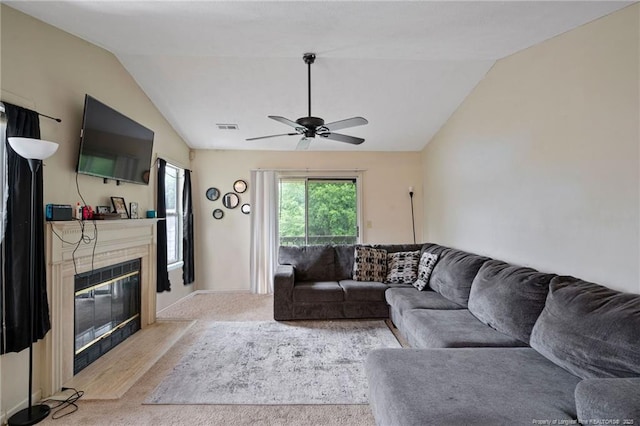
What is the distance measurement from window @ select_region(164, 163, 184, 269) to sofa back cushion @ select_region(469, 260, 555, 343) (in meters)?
3.97

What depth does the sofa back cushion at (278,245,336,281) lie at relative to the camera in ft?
13.6

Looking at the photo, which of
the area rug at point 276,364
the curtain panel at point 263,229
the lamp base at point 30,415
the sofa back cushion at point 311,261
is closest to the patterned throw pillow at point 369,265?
the sofa back cushion at point 311,261

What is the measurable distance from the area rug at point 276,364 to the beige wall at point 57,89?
1.10 m

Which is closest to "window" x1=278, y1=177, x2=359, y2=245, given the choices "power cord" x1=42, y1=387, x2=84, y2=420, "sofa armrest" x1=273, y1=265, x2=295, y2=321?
"sofa armrest" x1=273, y1=265, x2=295, y2=321

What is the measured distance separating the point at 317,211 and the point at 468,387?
3.94 metres

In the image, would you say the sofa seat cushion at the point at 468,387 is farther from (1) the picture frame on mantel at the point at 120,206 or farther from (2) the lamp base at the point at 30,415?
(1) the picture frame on mantel at the point at 120,206

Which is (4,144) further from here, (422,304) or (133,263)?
(422,304)

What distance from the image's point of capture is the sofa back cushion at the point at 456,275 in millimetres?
2924

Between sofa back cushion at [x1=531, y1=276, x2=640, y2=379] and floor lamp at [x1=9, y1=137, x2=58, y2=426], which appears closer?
sofa back cushion at [x1=531, y1=276, x2=640, y2=379]

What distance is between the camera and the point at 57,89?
2350mm

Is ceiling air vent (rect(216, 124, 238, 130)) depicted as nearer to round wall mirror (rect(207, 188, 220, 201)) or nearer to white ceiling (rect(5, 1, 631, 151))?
white ceiling (rect(5, 1, 631, 151))

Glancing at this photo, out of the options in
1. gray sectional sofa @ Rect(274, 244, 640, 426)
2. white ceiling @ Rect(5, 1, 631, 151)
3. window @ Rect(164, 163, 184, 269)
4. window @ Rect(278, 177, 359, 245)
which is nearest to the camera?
gray sectional sofa @ Rect(274, 244, 640, 426)

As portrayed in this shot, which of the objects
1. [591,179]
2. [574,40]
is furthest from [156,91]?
[591,179]

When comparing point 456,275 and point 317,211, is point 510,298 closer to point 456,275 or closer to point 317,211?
point 456,275
